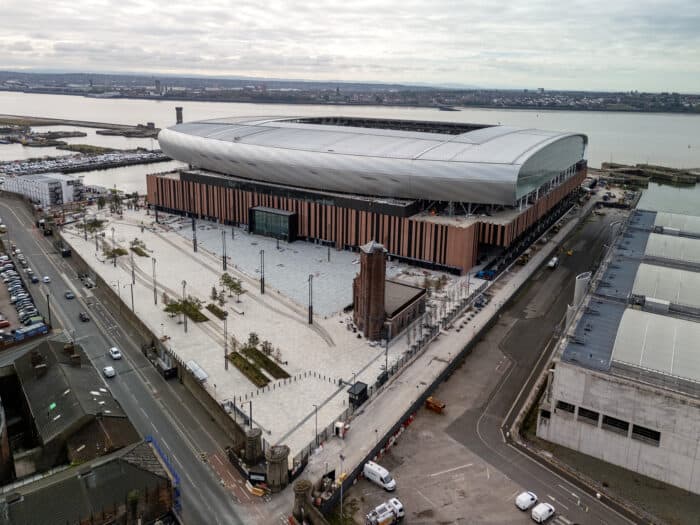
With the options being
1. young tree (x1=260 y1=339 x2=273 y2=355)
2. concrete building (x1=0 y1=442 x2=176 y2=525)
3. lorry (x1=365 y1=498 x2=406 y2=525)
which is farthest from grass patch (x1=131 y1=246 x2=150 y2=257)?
lorry (x1=365 y1=498 x2=406 y2=525)

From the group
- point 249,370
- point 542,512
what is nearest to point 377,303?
point 249,370

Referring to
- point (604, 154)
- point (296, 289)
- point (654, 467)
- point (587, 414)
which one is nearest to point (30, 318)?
point (296, 289)

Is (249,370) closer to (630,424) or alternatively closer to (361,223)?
(630,424)

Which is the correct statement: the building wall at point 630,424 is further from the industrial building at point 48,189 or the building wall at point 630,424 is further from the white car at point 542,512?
the industrial building at point 48,189

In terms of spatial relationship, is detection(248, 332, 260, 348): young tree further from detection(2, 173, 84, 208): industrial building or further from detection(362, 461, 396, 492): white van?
detection(2, 173, 84, 208): industrial building

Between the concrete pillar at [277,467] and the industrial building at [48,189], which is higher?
the industrial building at [48,189]

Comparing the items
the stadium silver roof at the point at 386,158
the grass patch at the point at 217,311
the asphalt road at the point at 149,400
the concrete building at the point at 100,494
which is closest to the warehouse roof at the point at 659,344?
the asphalt road at the point at 149,400
